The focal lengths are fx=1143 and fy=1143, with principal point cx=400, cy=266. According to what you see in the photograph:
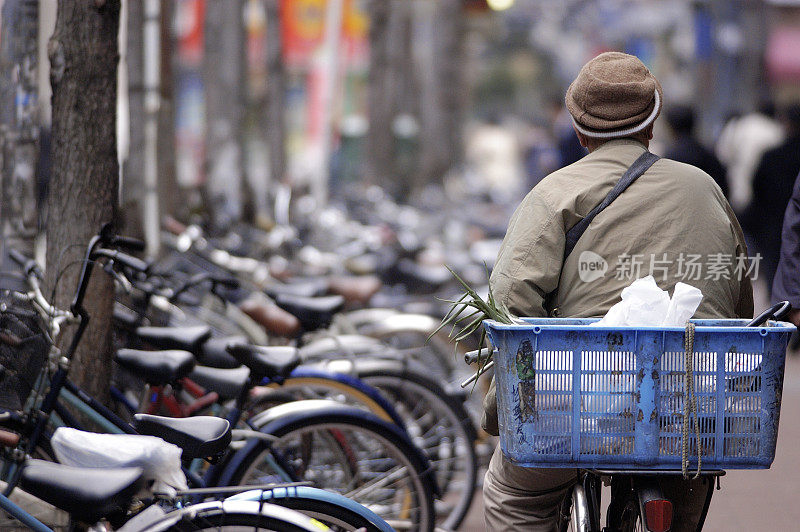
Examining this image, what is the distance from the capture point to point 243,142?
1246 cm

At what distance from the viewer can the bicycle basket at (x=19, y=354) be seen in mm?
3385

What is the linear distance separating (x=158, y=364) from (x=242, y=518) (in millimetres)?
1363

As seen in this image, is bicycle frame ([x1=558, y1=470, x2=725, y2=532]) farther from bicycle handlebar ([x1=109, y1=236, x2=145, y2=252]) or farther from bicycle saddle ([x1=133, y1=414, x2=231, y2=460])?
bicycle handlebar ([x1=109, y1=236, x2=145, y2=252])

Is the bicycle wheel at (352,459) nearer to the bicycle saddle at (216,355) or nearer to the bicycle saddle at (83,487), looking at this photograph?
the bicycle saddle at (216,355)

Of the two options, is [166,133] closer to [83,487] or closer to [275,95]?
[83,487]

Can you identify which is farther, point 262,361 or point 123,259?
point 262,361

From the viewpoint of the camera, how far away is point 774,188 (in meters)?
10.8

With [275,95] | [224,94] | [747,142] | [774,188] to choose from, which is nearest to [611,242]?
[774,188]

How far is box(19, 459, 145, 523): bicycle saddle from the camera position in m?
2.41

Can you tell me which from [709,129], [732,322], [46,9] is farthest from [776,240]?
[709,129]

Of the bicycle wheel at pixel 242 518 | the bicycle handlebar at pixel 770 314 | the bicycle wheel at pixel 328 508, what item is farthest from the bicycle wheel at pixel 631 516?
the bicycle wheel at pixel 242 518

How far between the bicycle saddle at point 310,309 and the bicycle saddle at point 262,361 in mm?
1154

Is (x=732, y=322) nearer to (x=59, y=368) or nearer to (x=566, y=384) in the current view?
(x=566, y=384)

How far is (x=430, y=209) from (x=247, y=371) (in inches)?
443
